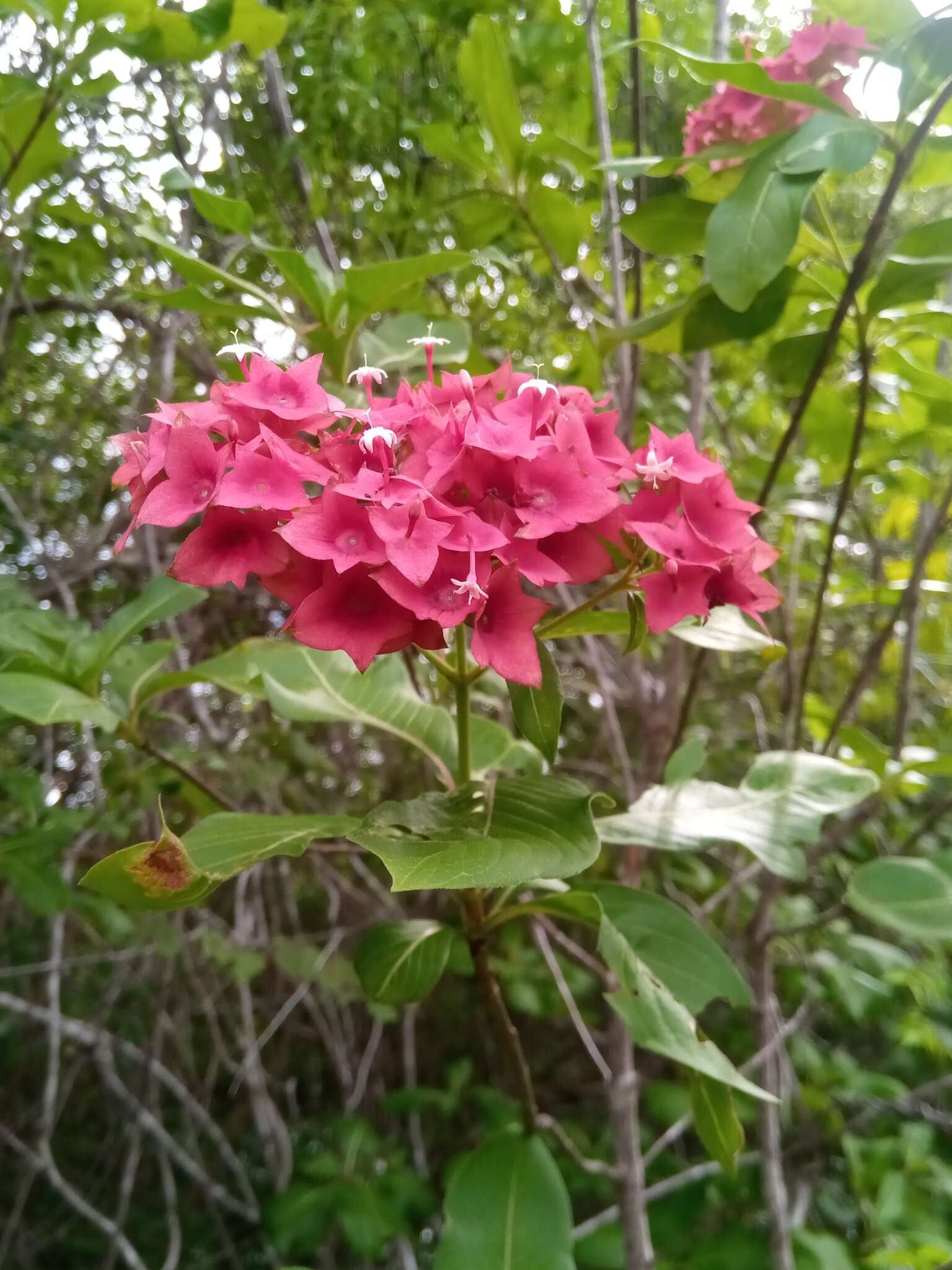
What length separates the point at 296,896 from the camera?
2.14 meters

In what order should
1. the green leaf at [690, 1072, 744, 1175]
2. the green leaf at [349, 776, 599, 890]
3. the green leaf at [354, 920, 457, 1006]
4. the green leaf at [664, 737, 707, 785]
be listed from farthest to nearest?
1. the green leaf at [664, 737, 707, 785]
2. the green leaf at [354, 920, 457, 1006]
3. the green leaf at [690, 1072, 744, 1175]
4. the green leaf at [349, 776, 599, 890]

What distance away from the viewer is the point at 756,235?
758 millimetres

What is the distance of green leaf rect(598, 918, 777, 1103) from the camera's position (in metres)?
0.67

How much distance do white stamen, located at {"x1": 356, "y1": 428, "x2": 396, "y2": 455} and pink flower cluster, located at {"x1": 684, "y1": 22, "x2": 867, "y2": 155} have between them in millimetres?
673

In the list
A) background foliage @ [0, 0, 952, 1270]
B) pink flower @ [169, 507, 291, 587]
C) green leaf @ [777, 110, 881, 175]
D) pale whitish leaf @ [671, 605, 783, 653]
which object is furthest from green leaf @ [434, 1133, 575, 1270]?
green leaf @ [777, 110, 881, 175]

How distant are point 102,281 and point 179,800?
1204mm

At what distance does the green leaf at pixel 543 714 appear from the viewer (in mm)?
628

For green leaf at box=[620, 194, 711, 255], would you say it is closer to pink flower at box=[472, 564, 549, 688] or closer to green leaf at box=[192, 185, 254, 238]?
green leaf at box=[192, 185, 254, 238]

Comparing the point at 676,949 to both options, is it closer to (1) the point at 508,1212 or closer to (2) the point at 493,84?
(1) the point at 508,1212

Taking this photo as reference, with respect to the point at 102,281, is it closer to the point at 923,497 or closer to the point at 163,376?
the point at 163,376

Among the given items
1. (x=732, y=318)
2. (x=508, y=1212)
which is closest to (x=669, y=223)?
(x=732, y=318)

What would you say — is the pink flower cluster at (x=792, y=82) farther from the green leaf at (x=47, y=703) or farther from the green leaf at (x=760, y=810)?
the green leaf at (x=47, y=703)

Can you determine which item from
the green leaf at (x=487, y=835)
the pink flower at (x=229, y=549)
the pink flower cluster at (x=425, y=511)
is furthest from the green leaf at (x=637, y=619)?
the pink flower at (x=229, y=549)

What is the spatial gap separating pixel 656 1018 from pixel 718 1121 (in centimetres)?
13
